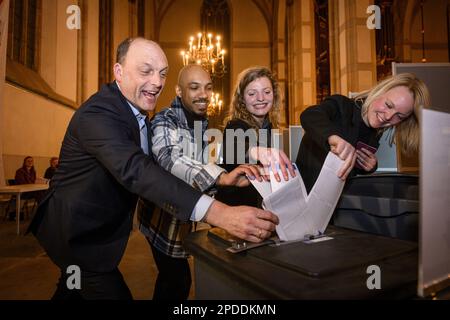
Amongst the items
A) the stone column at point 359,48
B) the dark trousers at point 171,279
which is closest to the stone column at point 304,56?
the stone column at point 359,48

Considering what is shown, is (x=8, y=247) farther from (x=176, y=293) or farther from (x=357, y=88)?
(x=357, y=88)

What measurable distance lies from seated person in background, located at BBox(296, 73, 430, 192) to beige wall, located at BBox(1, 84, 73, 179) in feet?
18.0

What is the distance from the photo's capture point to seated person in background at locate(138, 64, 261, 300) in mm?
1370

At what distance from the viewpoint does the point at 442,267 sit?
0.71 meters

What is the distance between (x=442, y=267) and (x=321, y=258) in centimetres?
26

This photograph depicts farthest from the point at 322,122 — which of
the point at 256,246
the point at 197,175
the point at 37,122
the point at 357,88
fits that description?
the point at 37,122

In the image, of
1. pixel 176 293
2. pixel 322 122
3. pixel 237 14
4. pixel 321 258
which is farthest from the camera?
pixel 237 14

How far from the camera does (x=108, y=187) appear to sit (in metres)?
1.29

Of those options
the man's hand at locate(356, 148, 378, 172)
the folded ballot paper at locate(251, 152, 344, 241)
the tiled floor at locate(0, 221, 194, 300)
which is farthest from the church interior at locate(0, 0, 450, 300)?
the folded ballot paper at locate(251, 152, 344, 241)

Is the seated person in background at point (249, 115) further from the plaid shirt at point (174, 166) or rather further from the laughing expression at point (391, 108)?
the laughing expression at point (391, 108)

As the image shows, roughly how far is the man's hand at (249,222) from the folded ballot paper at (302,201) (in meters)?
A: 0.03

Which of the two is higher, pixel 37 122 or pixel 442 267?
pixel 37 122

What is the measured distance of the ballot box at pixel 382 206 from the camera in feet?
3.84

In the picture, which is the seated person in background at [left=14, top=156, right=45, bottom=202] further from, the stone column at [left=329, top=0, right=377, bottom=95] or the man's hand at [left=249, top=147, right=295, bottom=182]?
the stone column at [left=329, top=0, right=377, bottom=95]
